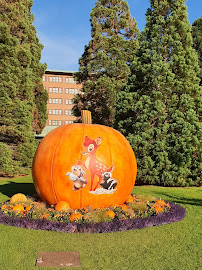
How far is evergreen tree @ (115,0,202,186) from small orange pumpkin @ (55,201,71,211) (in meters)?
8.28

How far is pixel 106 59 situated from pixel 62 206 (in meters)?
19.4

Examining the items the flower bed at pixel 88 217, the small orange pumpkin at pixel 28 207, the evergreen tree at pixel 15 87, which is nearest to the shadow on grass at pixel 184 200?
the flower bed at pixel 88 217

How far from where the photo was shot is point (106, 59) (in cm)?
2433

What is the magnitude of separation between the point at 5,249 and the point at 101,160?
10.3 ft

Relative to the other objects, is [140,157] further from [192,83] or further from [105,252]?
[105,252]

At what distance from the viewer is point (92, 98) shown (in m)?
25.2

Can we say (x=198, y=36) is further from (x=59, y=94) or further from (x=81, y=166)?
(x=59, y=94)

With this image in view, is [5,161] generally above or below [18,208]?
above

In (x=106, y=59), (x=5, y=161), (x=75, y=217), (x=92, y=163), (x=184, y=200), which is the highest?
(x=106, y=59)

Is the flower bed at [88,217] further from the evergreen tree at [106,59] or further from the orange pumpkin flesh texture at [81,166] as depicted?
the evergreen tree at [106,59]

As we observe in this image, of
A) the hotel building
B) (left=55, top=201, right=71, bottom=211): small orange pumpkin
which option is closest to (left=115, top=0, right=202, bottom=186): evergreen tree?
(left=55, top=201, right=71, bottom=211): small orange pumpkin

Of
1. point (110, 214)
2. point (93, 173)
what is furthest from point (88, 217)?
point (93, 173)

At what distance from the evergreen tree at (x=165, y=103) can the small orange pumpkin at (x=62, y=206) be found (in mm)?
8278

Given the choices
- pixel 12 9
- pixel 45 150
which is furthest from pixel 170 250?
pixel 12 9
